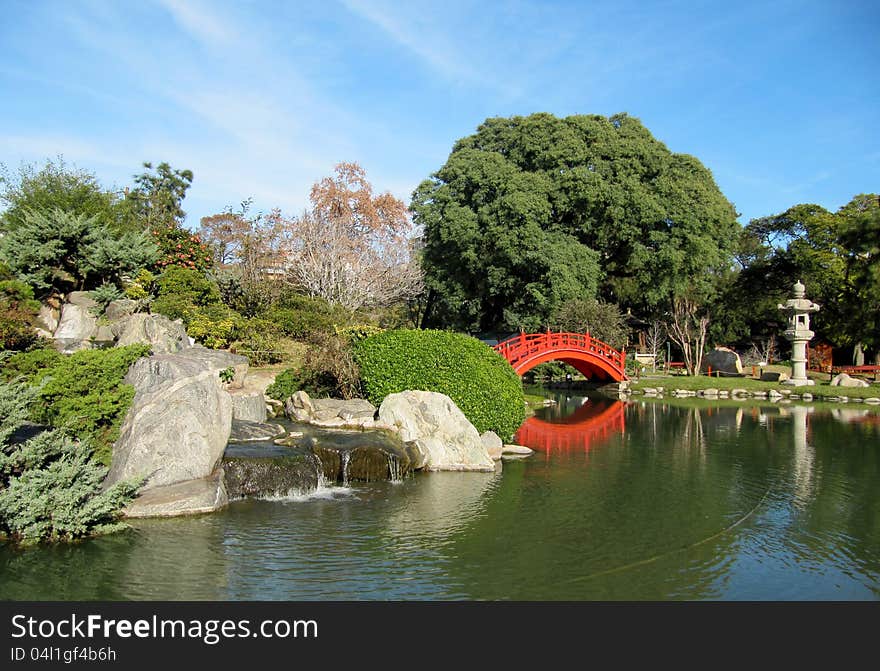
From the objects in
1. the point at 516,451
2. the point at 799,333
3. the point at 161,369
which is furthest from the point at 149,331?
the point at 799,333

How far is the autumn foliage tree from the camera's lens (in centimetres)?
2681

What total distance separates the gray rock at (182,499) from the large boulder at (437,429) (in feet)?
13.7

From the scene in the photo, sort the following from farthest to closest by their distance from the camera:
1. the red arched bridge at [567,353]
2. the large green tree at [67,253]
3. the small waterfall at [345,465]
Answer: the red arched bridge at [567,353] → the large green tree at [67,253] → the small waterfall at [345,465]

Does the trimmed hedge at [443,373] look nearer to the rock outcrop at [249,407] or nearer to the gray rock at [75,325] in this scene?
the rock outcrop at [249,407]

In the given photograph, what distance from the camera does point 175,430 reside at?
378 inches

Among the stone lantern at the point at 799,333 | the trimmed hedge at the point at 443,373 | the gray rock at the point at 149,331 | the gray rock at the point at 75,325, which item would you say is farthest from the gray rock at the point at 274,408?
the stone lantern at the point at 799,333

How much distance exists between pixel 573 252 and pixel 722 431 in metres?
11.6

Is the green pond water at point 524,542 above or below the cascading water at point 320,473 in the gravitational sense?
below

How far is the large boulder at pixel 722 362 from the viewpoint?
33.8m

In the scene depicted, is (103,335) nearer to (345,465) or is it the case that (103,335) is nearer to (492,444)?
(345,465)

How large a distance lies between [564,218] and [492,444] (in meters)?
18.4

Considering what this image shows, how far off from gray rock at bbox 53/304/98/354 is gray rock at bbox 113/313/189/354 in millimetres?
869
